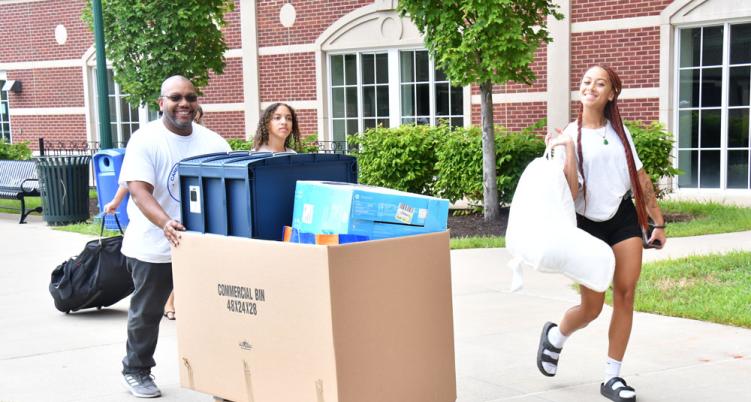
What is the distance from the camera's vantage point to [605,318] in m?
7.22

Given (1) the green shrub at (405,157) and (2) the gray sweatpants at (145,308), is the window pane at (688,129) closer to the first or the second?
(1) the green shrub at (405,157)

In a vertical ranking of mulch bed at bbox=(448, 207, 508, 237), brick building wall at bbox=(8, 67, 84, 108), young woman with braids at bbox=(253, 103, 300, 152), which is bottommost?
mulch bed at bbox=(448, 207, 508, 237)

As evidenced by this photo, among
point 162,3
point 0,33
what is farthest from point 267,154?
point 0,33

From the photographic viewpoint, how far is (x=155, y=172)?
209 inches

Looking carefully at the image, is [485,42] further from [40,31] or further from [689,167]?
[40,31]

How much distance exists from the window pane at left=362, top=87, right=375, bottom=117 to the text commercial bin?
1336 cm

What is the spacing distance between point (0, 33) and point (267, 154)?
2071cm

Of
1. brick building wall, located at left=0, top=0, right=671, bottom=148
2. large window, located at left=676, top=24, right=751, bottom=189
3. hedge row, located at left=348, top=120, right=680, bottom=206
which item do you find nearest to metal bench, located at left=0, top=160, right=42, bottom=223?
brick building wall, located at left=0, top=0, right=671, bottom=148

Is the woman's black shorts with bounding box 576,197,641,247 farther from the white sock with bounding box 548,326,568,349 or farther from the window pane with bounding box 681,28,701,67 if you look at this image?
the window pane with bounding box 681,28,701,67

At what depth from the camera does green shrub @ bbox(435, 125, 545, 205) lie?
515 inches

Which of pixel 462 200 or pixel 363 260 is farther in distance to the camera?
pixel 462 200

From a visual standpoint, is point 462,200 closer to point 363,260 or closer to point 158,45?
point 158,45

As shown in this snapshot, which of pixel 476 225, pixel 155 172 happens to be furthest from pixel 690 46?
pixel 155 172

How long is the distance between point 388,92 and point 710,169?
6.04 metres
